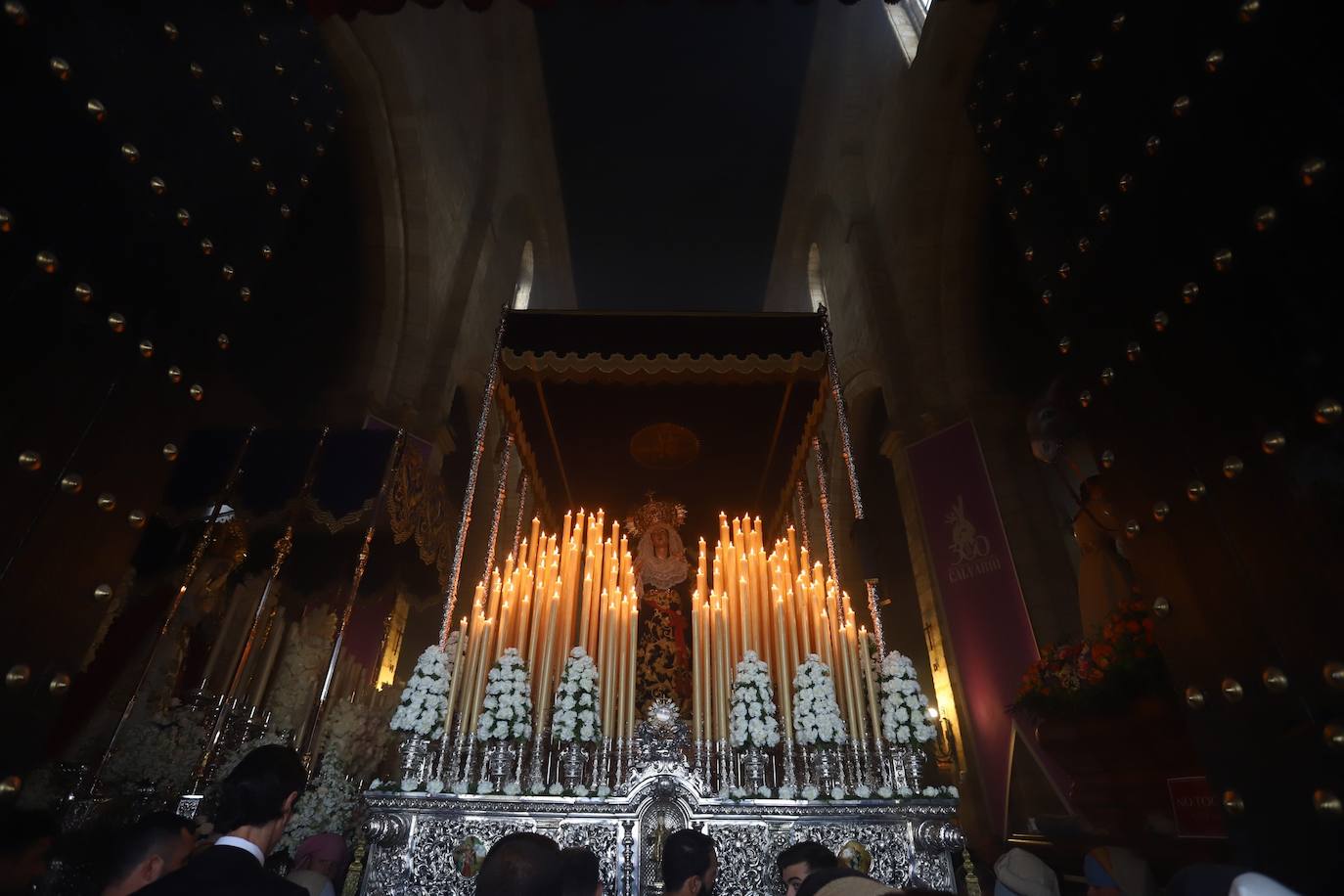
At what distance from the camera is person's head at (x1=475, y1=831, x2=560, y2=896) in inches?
62.2

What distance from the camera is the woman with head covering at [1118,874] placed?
9.43 ft

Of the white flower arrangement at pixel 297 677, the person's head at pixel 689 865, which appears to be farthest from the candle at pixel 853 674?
the white flower arrangement at pixel 297 677

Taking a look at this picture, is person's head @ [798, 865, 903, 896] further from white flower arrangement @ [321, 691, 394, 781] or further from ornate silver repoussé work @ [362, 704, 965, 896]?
white flower arrangement @ [321, 691, 394, 781]

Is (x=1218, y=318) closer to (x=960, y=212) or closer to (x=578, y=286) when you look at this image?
(x=960, y=212)

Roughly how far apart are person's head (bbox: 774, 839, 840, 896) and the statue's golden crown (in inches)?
203

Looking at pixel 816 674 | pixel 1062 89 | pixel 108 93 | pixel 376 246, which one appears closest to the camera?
pixel 108 93

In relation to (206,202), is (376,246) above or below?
above

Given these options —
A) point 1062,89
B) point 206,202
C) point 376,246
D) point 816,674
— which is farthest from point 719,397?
point 206,202

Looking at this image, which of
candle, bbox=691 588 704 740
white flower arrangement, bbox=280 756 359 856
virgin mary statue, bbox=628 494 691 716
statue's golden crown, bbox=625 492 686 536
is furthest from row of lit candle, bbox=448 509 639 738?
statue's golden crown, bbox=625 492 686 536

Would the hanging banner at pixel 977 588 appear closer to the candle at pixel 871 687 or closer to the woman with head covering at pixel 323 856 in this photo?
the candle at pixel 871 687

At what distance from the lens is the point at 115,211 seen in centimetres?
167

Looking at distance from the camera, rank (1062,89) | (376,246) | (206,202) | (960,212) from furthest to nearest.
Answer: (960,212), (376,246), (1062,89), (206,202)

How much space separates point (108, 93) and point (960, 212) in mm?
8729

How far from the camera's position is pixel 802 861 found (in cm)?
239
